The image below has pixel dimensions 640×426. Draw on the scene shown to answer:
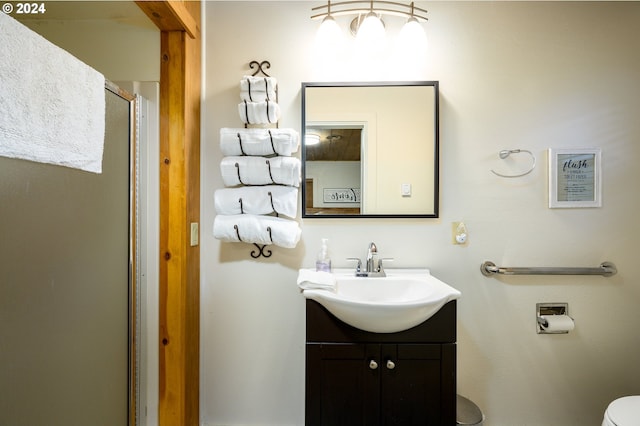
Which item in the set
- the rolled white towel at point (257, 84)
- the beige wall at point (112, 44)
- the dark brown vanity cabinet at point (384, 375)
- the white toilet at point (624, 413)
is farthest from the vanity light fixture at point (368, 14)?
the white toilet at point (624, 413)

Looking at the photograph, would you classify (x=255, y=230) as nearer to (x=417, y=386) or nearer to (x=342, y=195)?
(x=342, y=195)

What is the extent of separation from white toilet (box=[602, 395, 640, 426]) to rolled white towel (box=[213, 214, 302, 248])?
1.37 m

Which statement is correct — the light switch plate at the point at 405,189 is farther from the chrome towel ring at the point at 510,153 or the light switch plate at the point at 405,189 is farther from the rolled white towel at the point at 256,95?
the rolled white towel at the point at 256,95

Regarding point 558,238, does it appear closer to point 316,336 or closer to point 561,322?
point 561,322

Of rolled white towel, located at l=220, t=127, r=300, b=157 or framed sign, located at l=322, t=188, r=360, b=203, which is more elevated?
rolled white towel, located at l=220, t=127, r=300, b=157

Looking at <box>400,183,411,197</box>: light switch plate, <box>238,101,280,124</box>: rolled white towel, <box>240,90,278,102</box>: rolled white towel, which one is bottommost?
<box>400,183,411,197</box>: light switch plate

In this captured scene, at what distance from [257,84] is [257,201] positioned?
1.81 ft

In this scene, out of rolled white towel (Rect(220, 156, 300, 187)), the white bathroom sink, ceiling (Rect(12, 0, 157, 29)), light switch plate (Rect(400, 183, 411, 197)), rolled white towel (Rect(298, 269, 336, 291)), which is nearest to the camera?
the white bathroom sink

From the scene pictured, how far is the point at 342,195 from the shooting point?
1.48 metres

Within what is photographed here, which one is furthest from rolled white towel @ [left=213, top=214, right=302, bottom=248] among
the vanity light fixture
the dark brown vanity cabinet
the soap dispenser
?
the vanity light fixture

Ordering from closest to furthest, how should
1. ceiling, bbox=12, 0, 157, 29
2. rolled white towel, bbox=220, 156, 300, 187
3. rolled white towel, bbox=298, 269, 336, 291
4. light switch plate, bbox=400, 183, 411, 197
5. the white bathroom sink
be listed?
the white bathroom sink → rolled white towel, bbox=298, 269, 336, 291 → ceiling, bbox=12, 0, 157, 29 → rolled white towel, bbox=220, 156, 300, 187 → light switch plate, bbox=400, 183, 411, 197

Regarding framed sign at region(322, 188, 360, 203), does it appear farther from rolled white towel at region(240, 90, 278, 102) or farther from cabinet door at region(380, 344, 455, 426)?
cabinet door at region(380, 344, 455, 426)

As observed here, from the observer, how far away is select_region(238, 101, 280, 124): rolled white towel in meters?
1.37

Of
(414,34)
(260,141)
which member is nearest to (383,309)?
(260,141)
